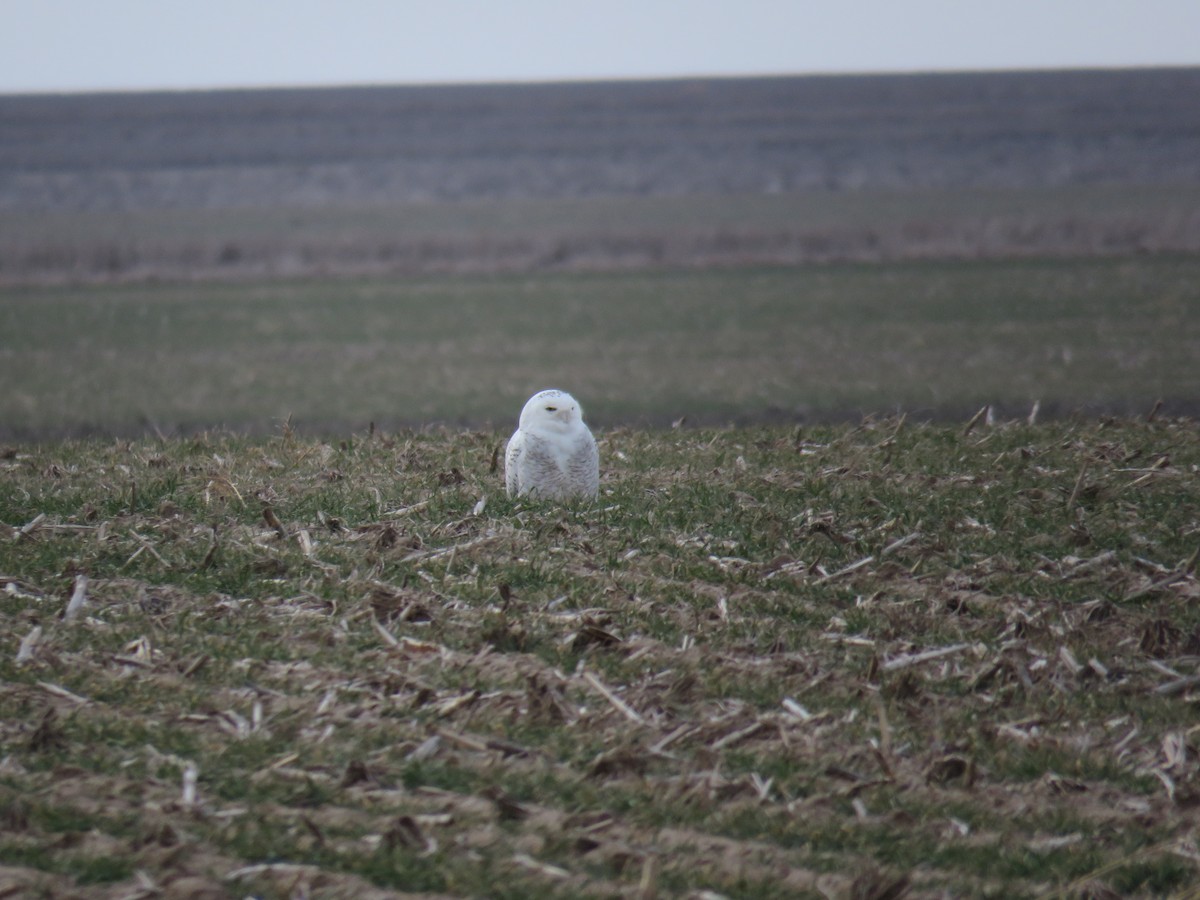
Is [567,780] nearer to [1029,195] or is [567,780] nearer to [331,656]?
[331,656]

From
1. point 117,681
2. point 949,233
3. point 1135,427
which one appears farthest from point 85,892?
point 949,233

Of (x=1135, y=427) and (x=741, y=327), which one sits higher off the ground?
(x=741, y=327)

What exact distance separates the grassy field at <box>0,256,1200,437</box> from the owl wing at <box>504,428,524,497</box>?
5.39m

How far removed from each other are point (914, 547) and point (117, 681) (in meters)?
3.74

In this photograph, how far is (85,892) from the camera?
3453 mm

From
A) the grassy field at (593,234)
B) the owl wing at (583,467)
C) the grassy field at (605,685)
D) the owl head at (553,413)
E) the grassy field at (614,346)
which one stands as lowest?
the grassy field at (605,685)

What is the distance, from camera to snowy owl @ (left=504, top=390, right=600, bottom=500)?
6.89m

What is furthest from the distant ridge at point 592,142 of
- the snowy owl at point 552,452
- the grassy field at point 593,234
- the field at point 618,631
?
the snowy owl at point 552,452

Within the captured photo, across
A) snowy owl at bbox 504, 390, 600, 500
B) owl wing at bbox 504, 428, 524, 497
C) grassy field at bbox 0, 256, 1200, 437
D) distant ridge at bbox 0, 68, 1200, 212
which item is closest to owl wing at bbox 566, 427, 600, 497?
snowy owl at bbox 504, 390, 600, 500

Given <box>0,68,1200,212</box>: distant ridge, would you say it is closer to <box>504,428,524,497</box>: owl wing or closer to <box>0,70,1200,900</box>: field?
<box>0,70,1200,900</box>: field

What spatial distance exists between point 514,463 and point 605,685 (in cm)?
240

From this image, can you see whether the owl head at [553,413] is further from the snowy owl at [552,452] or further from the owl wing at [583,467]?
the owl wing at [583,467]

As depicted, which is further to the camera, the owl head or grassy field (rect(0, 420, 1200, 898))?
the owl head

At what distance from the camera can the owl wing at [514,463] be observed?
276 inches
